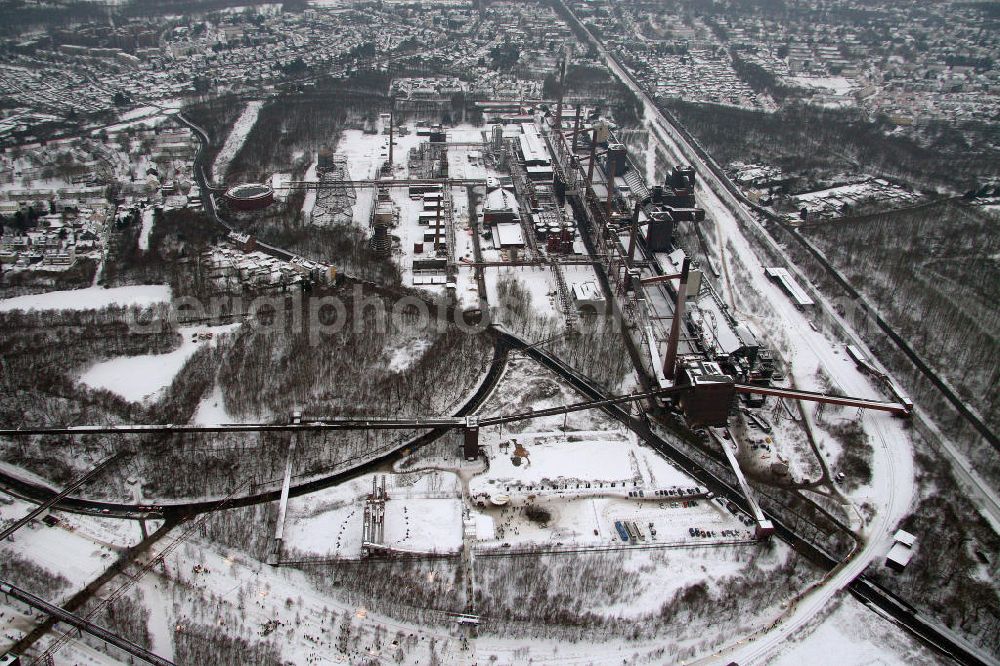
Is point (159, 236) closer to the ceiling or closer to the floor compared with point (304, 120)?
closer to the floor

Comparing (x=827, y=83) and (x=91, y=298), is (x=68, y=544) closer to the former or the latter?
(x=91, y=298)

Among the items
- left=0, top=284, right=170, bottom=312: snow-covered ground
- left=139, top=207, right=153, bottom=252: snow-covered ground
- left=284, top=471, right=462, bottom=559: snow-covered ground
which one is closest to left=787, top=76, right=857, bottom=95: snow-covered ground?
left=139, top=207, right=153, bottom=252: snow-covered ground

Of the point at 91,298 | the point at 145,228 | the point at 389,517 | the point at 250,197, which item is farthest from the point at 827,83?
the point at 389,517

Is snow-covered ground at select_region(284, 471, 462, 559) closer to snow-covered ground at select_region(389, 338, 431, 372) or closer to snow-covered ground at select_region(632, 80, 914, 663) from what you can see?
snow-covered ground at select_region(389, 338, 431, 372)

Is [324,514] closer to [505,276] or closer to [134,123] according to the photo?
[505,276]

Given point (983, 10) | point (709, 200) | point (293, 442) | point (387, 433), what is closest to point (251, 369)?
point (293, 442)

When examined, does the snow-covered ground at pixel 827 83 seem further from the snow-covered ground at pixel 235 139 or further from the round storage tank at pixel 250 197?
the round storage tank at pixel 250 197
